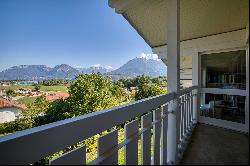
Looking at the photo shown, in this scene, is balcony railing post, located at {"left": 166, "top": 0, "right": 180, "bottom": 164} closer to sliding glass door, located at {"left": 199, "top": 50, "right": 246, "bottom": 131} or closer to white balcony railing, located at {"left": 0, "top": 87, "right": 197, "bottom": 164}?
white balcony railing, located at {"left": 0, "top": 87, "right": 197, "bottom": 164}

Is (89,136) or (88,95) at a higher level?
(89,136)

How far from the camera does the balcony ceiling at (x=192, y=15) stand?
3.52 metres

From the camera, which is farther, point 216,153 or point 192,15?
point 192,15

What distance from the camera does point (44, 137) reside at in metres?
0.70

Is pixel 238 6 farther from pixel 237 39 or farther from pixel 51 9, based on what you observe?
pixel 51 9

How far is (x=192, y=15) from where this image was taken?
4152 mm

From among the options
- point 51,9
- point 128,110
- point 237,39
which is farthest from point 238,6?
point 51,9

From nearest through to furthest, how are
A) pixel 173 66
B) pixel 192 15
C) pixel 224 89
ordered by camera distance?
pixel 173 66 < pixel 192 15 < pixel 224 89

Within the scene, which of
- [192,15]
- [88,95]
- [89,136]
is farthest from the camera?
[88,95]

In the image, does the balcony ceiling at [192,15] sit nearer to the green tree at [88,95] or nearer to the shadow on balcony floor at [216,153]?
the shadow on balcony floor at [216,153]

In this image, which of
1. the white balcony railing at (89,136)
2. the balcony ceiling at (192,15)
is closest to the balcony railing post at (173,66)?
→ the white balcony railing at (89,136)

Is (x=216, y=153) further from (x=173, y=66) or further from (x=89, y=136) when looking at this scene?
(x=89, y=136)

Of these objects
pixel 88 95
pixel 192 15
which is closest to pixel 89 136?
pixel 192 15

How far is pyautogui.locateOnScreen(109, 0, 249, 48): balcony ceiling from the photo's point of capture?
3.52 metres
